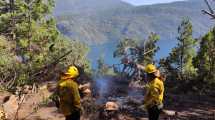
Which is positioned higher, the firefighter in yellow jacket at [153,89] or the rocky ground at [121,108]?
the firefighter in yellow jacket at [153,89]

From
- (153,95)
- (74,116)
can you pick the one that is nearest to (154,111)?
(153,95)

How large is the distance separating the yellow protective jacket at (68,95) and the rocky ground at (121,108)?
3.91 m

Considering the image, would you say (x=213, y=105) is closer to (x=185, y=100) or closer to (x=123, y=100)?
(x=185, y=100)

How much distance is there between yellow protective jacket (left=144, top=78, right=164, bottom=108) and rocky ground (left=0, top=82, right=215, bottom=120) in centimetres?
385

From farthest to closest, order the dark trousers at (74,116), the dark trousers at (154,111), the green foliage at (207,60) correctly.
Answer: the green foliage at (207,60) < the dark trousers at (154,111) < the dark trousers at (74,116)

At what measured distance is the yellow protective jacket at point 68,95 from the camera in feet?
26.2

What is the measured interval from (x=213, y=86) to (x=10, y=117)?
15161mm

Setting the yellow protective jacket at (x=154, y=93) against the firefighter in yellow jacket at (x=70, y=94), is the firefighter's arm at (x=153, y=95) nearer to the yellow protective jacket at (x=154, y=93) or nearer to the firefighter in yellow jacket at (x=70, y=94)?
the yellow protective jacket at (x=154, y=93)

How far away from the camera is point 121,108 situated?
44.7 feet

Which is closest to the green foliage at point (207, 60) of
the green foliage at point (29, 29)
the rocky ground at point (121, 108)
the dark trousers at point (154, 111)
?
the rocky ground at point (121, 108)

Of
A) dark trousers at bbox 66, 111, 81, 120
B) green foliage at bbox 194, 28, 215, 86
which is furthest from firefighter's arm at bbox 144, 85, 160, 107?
green foliage at bbox 194, 28, 215, 86

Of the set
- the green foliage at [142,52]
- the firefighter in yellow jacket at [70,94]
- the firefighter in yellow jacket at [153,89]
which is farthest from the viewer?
the green foliage at [142,52]

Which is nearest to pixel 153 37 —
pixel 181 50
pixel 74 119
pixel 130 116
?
pixel 181 50

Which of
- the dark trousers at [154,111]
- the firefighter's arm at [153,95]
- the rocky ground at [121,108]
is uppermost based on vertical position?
the firefighter's arm at [153,95]
